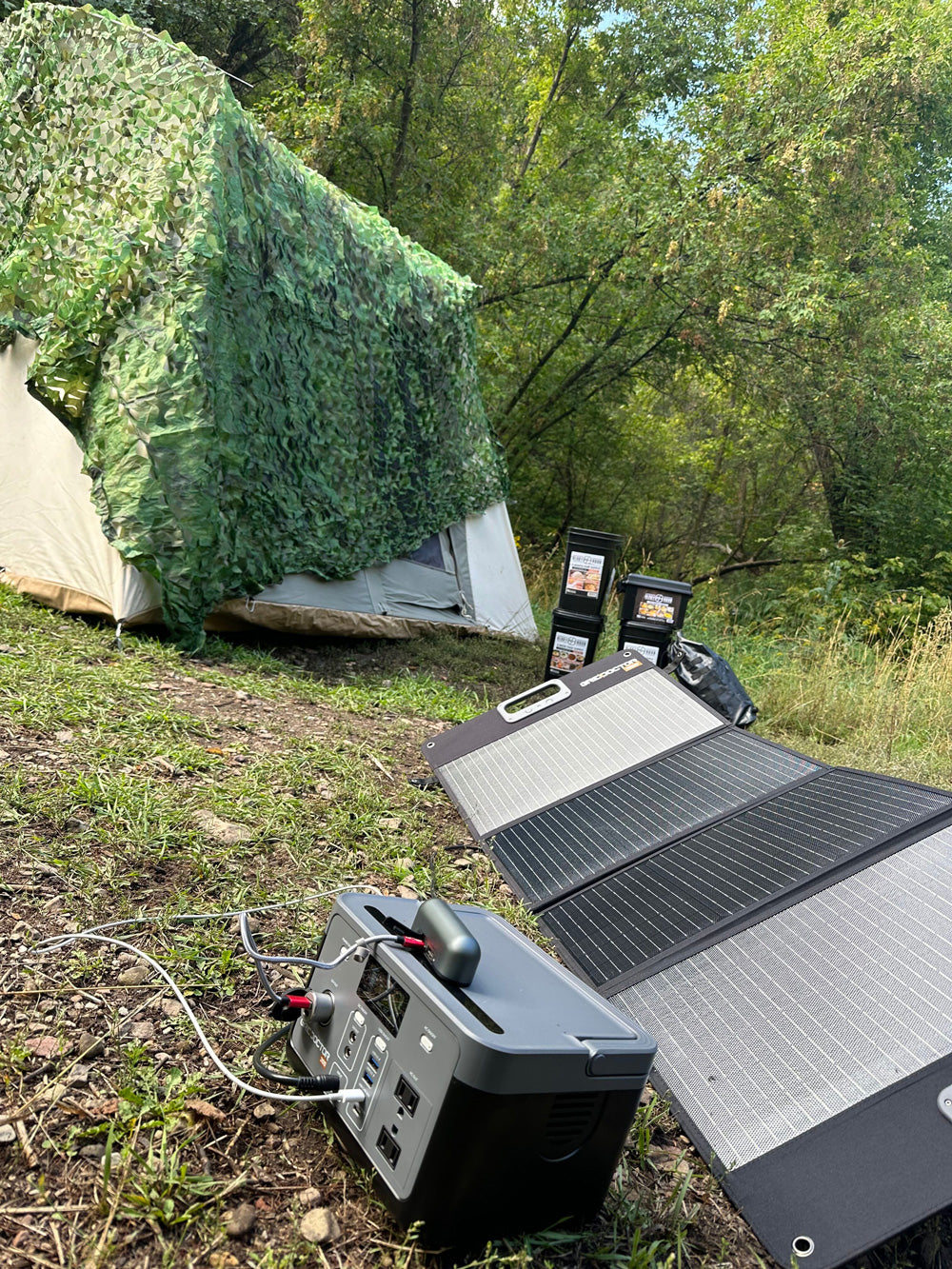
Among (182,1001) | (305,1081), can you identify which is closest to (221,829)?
(182,1001)

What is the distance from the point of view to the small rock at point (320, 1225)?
155cm

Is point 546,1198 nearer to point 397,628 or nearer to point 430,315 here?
point 397,628

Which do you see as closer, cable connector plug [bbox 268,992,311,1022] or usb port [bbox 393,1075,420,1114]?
usb port [bbox 393,1075,420,1114]

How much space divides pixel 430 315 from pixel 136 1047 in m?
6.76

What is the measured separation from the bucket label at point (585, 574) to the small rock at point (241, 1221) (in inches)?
183

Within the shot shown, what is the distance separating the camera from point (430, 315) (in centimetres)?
767

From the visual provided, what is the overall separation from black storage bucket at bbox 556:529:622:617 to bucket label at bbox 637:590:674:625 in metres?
0.63

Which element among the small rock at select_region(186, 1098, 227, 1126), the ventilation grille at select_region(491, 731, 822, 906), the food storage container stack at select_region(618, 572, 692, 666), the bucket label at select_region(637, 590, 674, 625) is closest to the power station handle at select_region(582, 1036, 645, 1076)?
the small rock at select_region(186, 1098, 227, 1126)

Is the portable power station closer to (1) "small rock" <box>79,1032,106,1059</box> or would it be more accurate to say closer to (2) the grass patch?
(2) the grass patch

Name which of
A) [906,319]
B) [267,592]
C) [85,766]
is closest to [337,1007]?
[85,766]

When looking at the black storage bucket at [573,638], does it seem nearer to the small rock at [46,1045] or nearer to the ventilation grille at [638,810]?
the ventilation grille at [638,810]

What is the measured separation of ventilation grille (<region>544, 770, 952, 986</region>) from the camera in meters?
2.42

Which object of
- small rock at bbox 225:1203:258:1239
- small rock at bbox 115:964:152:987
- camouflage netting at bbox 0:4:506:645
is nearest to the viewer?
small rock at bbox 225:1203:258:1239

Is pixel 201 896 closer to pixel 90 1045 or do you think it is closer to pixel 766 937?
pixel 90 1045
